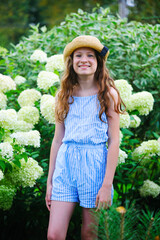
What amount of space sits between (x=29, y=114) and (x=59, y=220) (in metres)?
1.02

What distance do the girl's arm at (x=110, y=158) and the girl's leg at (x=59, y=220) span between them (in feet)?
0.65

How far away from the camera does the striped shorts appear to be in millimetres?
1884

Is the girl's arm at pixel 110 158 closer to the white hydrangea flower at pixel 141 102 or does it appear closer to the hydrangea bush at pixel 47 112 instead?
the hydrangea bush at pixel 47 112

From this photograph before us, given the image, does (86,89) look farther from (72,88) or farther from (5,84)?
(5,84)

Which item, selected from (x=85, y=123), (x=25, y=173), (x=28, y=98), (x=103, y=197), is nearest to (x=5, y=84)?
(x=28, y=98)

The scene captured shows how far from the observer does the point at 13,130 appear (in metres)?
2.50

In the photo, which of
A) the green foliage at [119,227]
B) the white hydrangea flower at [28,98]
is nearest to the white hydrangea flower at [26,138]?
the white hydrangea flower at [28,98]

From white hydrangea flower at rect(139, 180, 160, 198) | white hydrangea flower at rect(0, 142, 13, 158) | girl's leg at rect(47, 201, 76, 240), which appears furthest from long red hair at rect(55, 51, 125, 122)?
white hydrangea flower at rect(139, 180, 160, 198)

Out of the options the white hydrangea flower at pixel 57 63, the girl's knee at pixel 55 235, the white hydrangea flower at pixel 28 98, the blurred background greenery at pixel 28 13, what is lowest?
the girl's knee at pixel 55 235

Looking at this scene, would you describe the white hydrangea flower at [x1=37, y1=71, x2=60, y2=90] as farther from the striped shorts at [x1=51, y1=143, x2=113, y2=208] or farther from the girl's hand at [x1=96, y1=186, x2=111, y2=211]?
the girl's hand at [x1=96, y1=186, x2=111, y2=211]

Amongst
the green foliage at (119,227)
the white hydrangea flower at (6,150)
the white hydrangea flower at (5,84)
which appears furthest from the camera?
the white hydrangea flower at (5,84)

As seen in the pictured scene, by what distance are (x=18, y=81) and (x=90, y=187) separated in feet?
5.31

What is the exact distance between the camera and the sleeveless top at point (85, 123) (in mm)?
1941

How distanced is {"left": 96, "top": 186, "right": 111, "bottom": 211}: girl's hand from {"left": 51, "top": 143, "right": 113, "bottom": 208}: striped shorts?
0.19 feet
